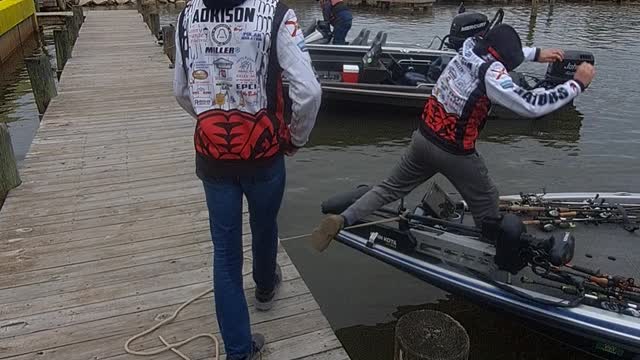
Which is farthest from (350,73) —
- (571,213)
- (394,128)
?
(571,213)

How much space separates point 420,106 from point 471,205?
5.63 m

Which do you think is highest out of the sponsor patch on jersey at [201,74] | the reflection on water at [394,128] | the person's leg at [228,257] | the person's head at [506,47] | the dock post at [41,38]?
the sponsor patch on jersey at [201,74]

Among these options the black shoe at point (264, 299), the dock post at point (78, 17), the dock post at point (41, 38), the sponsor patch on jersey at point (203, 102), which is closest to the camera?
the sponsor patch on jersey at point (203, 102)

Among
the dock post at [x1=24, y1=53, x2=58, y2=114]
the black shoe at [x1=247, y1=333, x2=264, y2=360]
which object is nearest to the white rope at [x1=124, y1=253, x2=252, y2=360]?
the black shoe at [x1=247, y1=333, x2=264, y2=360]

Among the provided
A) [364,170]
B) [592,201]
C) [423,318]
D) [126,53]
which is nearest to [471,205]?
[423,318]

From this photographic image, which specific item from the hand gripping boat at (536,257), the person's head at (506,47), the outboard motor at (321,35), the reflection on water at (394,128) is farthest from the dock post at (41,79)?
the person's head at (506,47)

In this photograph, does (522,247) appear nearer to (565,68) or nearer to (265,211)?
(265,211)

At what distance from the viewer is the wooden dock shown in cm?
294

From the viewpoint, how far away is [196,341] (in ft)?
9.53

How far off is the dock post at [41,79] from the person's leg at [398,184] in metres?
6.58

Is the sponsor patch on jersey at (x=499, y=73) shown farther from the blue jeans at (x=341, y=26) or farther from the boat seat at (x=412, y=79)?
the blue jeans at (x=341, y=26)

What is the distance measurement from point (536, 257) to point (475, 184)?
617 mm

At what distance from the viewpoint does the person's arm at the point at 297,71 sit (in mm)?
2158

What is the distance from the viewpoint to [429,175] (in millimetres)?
3811
